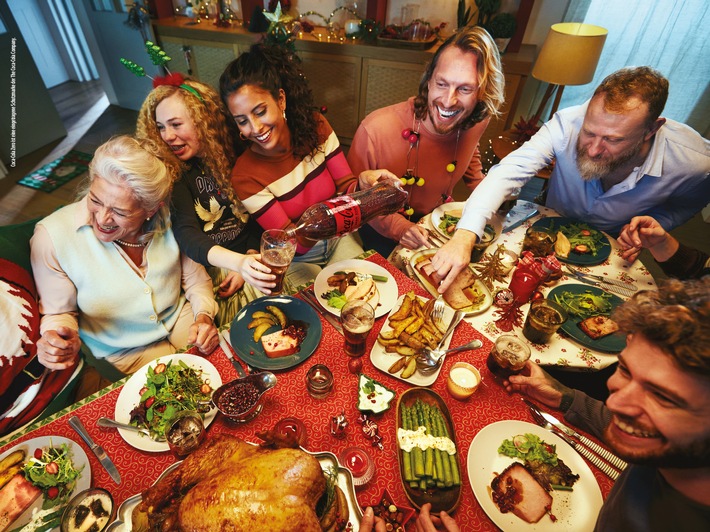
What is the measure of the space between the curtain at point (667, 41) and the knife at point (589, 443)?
5.10 metres

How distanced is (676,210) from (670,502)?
2188 millimetres

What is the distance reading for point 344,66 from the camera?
4887 millimetres

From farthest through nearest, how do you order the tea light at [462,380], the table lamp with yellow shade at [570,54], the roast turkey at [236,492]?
the table lamp with yellow shade at [570,54] < the tea light at [462,380] < the roast turkey at [236,492]

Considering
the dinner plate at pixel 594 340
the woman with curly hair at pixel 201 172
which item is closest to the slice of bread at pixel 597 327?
the dinner plate at pixel 594 340

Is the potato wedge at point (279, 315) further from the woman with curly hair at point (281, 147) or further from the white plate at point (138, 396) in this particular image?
the woman with curly hair at point (281, 147)

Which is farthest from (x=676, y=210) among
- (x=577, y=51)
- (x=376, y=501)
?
(x=376, y=501)

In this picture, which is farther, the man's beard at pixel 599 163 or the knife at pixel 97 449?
the man's beard at pixel 599 163

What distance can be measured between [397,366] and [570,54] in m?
3.75

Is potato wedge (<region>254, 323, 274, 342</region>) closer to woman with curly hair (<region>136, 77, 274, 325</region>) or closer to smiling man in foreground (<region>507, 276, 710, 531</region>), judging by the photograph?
woman with curly hair (<region>136, 77, 274, 325</region>)

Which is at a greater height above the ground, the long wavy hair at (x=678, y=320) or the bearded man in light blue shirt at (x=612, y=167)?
the long wavy hair at (x=678, y=320)

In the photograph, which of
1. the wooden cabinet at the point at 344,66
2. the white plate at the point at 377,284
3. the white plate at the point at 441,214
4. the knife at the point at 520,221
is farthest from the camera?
the wooden cabinet at the point at 344,66

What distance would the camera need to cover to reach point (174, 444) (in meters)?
1.13

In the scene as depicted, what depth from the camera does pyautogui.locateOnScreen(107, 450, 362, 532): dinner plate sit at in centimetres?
99

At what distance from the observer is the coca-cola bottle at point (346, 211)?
162cm
